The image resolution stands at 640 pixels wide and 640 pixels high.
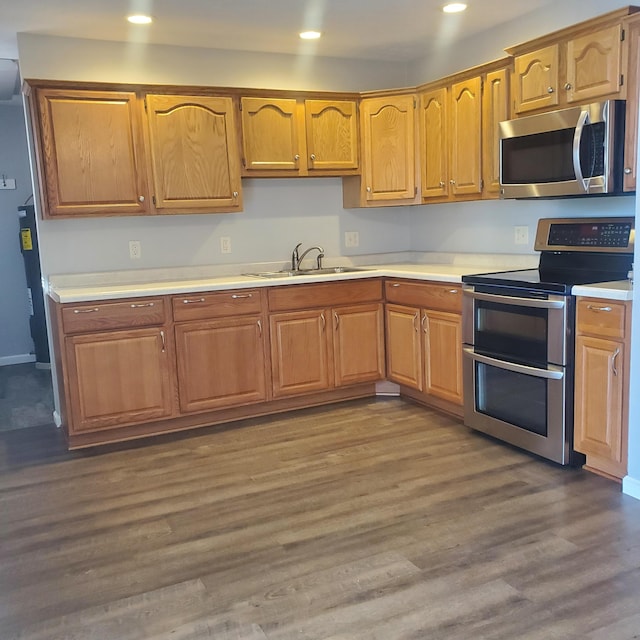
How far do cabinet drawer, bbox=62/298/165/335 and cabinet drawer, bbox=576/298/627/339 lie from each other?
230 cm

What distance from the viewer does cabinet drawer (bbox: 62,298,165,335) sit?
12.1 ft

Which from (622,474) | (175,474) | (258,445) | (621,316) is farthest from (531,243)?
(175,474)

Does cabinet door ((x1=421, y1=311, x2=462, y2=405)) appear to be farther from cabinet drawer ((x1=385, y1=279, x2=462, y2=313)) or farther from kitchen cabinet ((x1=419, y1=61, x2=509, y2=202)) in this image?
kitchen cabinet ((x1=419, y1=61, x2=509, y2=202))

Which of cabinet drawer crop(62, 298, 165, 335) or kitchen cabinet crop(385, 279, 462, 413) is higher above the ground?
cabinet drawer crop(62, 298, 165, 335)

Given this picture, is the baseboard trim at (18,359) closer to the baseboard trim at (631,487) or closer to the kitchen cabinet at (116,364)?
the kitchen cabinet at (116,364)

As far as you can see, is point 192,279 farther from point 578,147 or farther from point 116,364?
point 578,147

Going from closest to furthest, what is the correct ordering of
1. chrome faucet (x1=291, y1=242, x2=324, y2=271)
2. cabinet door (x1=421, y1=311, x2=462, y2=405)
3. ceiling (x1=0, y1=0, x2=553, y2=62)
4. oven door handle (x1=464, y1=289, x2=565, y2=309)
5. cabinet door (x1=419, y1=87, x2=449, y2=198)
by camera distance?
oven door handle (x1=464, y1=289, x2=565, y2=309) → ceiling (x1=0, y1=0, x2=553, y2=62) → cabinet door (x1=421, y1=311, x2=462, y2=405) → cabinet door (x1=419, y1=87, x2=449, y2=198) → chrome faucet (x1=291, y1=242, x2=324, y2=271)

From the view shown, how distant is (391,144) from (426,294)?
3.89 ft

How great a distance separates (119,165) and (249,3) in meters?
1.23

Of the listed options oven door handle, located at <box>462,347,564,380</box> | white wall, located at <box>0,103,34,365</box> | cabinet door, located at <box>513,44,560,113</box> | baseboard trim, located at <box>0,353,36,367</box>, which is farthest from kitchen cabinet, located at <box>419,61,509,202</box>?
baseboard trim, located at <box>0,353,36,367</box>

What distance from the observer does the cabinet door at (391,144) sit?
15.0 ft

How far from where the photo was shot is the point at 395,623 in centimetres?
206

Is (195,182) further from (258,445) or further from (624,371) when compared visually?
(624,371)

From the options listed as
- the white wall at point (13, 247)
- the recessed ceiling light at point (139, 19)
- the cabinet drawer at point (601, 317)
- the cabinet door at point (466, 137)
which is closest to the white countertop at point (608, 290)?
the cabinet drawer at point (601, 317)
